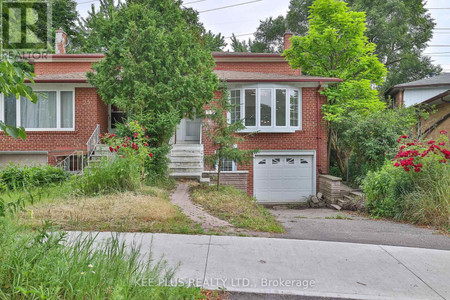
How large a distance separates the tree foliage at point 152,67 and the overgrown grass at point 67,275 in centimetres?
691

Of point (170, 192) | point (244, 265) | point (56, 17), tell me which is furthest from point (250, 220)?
point (56, 17)

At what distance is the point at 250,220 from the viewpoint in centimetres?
639

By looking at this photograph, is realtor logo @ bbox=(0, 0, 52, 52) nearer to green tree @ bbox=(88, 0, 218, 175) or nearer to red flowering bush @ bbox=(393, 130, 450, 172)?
green tree @ bbox=(88, 0, 218, 175)

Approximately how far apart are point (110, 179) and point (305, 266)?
497 centimetres

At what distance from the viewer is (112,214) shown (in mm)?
5684

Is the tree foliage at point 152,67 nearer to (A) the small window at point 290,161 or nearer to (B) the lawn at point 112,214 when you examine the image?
(B) the lawn at point 112,214

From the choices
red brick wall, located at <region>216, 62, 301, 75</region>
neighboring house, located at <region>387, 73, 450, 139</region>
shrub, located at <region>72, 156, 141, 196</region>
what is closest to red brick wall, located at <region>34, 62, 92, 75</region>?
red brick wall, located at <region>216, 62, 301, 75</region>

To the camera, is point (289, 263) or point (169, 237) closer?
point (289, 263)

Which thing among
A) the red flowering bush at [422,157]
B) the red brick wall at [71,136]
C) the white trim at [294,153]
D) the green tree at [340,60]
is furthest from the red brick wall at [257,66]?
the red flowering bush at [422,157]

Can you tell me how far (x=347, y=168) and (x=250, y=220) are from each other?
9183 millimetres

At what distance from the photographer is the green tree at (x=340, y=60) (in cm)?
1406

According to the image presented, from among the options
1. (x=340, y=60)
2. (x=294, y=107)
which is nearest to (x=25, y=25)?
(x=294, y=107)

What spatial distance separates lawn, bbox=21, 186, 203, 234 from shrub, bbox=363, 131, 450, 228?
17.2 ft

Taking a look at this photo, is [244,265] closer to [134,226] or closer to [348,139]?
[134,226]
